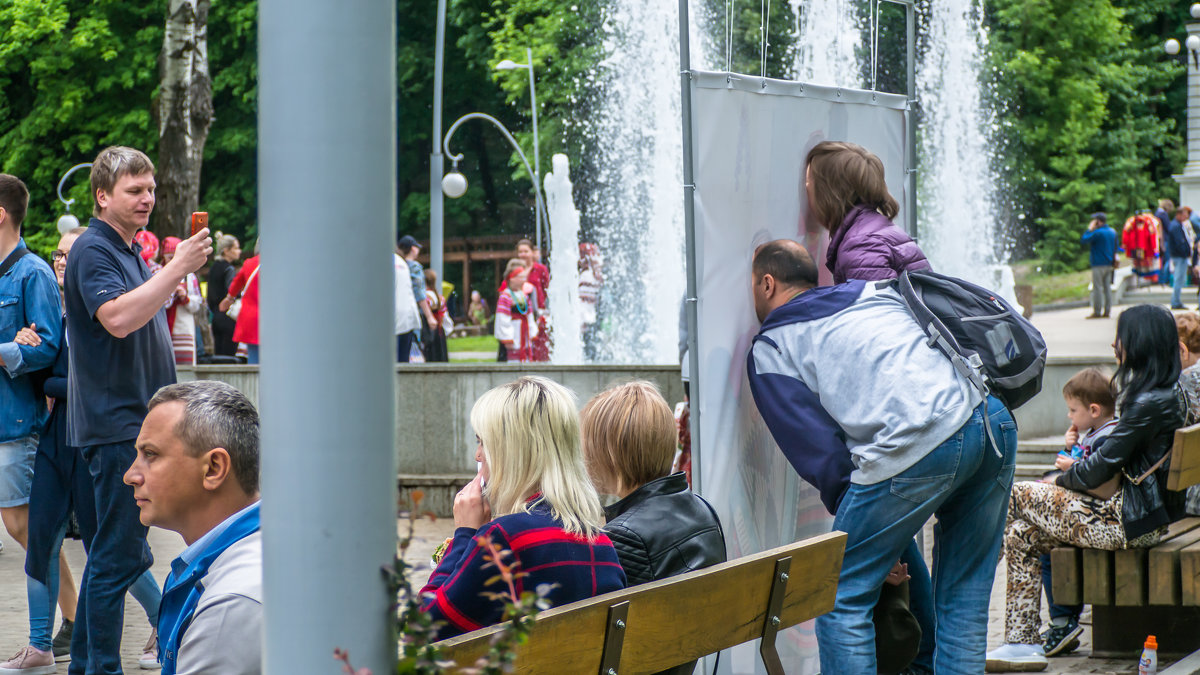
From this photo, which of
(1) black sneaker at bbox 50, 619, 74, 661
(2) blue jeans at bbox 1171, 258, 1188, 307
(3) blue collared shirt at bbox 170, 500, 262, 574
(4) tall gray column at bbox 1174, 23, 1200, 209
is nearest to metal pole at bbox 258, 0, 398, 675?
(3) blue collared shirt at bbox 170, 500, 262, 574

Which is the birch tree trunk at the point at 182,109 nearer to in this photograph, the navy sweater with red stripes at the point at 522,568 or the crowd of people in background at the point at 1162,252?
the crowd of people in background at the point at 1162,252

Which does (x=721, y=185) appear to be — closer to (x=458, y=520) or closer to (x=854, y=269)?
(x=854, y=269)

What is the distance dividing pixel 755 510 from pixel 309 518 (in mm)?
3256

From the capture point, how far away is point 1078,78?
135 feet

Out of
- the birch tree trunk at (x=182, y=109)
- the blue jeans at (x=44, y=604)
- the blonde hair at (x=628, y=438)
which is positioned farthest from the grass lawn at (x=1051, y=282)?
the blonde hair at (x=628, y=438)

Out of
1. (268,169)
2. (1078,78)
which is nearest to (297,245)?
(268,169)

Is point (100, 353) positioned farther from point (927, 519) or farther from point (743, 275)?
point (927, 519)

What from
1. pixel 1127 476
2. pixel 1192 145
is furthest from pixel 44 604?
pixel 1192 145

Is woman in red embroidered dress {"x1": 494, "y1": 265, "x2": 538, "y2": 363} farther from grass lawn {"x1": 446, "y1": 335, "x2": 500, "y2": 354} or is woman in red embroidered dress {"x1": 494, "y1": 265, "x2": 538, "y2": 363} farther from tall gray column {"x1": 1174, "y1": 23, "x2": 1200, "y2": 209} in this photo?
tall gray column {"x1": 1174, "y1": 23, "x2": 1200, "y2": 209}

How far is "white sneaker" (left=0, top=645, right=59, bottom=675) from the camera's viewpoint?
5684mm

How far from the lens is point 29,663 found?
18.7 feet

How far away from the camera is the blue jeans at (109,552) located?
195 inches

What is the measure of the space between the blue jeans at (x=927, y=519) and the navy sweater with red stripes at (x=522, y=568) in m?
1.15

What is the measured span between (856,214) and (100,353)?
2585 mm
